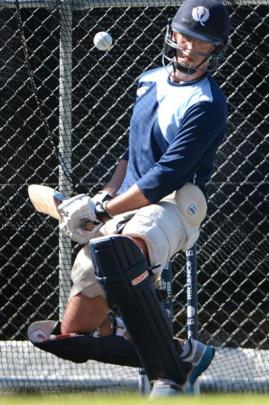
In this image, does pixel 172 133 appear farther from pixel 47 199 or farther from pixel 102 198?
pixel 47 199

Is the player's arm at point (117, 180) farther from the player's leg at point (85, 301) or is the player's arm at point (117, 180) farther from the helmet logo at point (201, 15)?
the helmet logo at point (201, 15)

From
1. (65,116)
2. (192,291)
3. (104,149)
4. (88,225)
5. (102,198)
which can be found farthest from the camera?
(104,149)

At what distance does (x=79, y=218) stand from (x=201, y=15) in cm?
112

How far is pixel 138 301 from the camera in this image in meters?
4.75

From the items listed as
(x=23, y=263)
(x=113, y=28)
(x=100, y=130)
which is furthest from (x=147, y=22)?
(x=23, y=263)

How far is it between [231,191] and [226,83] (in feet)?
2.11

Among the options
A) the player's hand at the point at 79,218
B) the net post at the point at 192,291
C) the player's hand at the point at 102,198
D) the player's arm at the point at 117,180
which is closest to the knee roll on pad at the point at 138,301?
the player's hand at the point at 79,218

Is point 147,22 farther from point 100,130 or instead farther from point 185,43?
point 185,43

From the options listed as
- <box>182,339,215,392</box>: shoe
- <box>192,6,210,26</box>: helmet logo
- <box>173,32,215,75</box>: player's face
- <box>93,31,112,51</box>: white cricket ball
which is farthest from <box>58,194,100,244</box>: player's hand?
<box>93,31,112,51</box>: white cricket ball

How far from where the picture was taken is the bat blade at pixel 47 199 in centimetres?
521

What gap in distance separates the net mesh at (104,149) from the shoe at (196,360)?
4.73 feet

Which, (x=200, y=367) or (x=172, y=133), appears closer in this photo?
(x=200, y=367)

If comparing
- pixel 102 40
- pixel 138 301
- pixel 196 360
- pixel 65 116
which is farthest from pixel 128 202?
pixel 65 116

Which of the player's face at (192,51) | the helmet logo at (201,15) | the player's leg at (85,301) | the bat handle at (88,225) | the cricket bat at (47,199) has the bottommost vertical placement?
the player's leg at (85,301)
